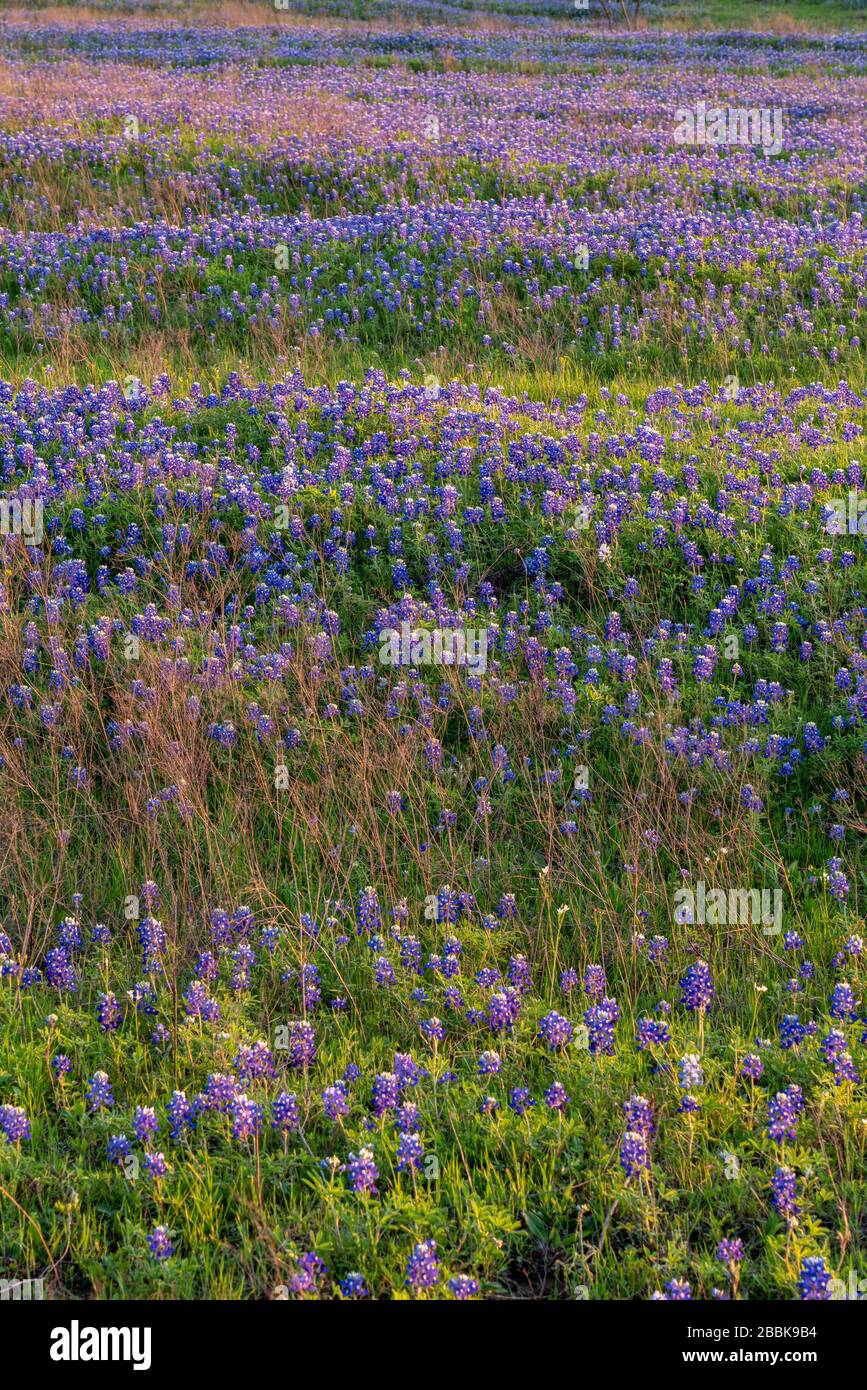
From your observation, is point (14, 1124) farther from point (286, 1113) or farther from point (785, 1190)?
point (785, 1190)

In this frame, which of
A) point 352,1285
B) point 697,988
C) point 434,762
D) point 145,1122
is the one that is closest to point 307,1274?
point 352,1285

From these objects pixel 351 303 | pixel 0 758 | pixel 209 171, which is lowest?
pixel 0 758

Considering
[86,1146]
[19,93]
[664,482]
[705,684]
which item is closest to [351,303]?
[664,482]

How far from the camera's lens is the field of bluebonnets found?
3695 mm

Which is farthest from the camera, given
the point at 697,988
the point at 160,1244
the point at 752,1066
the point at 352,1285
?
the point at 697,988

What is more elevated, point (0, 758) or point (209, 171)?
point (209, 171)

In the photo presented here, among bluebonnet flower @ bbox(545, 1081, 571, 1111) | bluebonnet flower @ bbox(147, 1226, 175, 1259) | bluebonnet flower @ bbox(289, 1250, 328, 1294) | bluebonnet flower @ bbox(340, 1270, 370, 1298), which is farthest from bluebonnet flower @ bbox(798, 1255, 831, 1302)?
bluebonnet flower @ bbox(147, 1226, 175, 1259)

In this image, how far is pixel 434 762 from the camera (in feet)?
18.9

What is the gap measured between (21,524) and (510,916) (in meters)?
4.55

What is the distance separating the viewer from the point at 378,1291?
11.2 ft

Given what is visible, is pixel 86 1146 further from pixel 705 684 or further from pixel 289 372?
pixel 289 372

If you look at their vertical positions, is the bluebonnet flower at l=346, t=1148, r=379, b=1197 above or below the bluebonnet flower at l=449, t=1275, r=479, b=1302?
above

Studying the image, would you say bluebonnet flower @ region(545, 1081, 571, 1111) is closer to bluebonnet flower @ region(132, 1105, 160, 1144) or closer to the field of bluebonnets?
the field of bluebonnets
